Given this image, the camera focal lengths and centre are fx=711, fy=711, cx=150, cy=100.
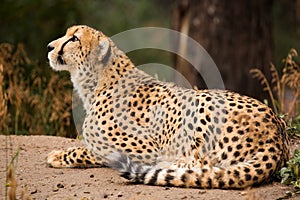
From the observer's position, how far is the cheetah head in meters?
5.46

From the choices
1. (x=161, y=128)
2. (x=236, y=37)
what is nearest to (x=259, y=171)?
(x=161, y=128)

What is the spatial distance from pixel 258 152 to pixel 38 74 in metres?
3.79

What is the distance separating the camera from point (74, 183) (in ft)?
15.3

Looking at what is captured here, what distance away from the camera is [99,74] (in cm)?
552

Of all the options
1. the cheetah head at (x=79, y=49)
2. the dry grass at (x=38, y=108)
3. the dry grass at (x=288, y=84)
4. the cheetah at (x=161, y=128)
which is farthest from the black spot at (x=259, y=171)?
the dry grass at (x=38, y=108)

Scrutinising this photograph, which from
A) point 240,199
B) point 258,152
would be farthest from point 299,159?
point 240,199

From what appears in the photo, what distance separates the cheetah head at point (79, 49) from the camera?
215 inches

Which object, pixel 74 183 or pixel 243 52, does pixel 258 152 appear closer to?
pixel 74 183

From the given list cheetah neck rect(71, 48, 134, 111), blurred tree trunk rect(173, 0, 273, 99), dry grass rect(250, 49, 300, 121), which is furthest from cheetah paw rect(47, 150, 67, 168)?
blurred tree trunk rect(173, 0, 273, 99)

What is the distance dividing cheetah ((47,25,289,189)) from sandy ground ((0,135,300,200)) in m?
0.07

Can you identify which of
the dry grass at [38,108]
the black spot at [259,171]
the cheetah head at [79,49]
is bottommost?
the black spot at [259,171]

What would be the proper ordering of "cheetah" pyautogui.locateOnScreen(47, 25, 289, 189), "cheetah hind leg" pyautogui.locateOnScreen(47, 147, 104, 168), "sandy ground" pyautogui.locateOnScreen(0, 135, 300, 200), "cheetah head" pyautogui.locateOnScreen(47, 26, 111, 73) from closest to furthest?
1. "sandy ground" pyautogui.locateOnScreen(0, 135, 300, 200)
2. "cheetah" pyautogui.locateOnScreen(47, 25, 289, 189)
3. "cheetah hind leg" pyautogui.locateOnScreen(47, 147, 104, 168)
4. "cheetah head" pyautogui.locateOnScreen(47, 26, 111, 73)

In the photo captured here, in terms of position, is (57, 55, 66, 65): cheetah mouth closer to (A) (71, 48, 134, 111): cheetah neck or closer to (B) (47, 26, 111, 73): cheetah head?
(B) (47, 26, 111, 73): cheetah head

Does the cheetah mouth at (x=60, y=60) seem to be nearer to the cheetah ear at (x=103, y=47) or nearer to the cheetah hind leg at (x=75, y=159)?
the cheetah ear at (x=103, y=47)
